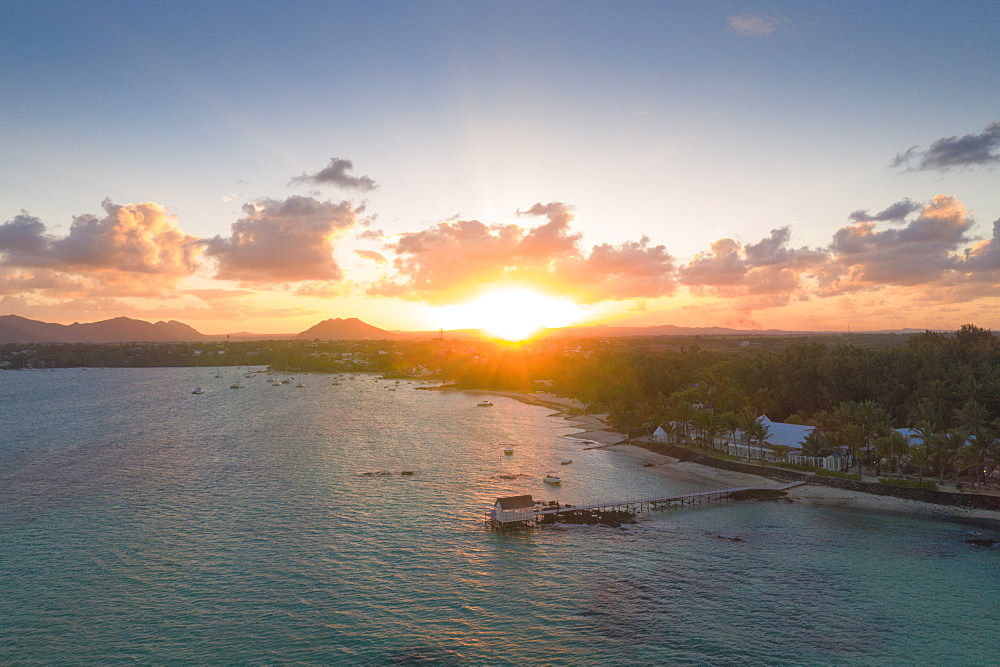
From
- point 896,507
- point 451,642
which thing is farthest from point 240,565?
point 896,507

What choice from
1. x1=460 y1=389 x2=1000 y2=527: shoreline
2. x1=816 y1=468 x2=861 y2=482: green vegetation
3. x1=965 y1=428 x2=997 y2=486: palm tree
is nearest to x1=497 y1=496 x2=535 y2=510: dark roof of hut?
x1=460 y1=389 x2=1000 y2=527: shoreline

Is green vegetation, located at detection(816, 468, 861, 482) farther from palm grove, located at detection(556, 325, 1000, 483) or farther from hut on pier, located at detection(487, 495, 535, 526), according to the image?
hut on pier, located at detection(487, 495, 535, 526)

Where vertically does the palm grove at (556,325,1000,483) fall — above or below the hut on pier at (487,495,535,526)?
above

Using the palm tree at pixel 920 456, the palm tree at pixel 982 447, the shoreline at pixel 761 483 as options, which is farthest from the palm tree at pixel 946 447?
the shoreline at pixel 761 483

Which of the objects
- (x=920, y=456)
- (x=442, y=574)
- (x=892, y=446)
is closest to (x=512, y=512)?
(x=442, y=574)

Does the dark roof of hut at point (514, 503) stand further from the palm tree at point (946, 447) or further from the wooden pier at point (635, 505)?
the palm tree at point (946, 447)

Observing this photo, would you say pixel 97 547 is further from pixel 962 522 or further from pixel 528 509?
pixel 962 522
